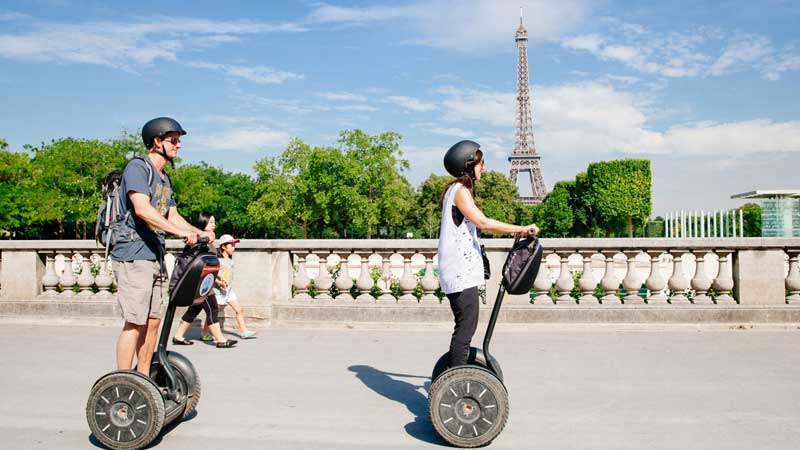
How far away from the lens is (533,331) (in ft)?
26.9

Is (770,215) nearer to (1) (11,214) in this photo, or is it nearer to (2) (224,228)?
(1) (11,214)

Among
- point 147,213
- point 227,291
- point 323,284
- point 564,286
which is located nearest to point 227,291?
point 227,291

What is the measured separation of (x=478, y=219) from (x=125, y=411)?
2.44m

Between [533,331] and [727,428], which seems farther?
Result: [533,331]

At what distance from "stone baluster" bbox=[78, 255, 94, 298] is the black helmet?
22.9 feet

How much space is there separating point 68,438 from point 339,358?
113 inches

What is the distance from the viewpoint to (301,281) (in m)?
8.92

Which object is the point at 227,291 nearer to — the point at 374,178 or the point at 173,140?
the point at 173,140

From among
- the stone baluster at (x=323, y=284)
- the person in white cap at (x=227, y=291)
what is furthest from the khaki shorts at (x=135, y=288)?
the stone baluster at (x=323, y=284)

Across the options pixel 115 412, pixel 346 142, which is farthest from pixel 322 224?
pixel 115 412

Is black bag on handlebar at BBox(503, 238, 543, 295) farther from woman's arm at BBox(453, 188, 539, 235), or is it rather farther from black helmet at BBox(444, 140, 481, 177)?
black helmet at BBox(444, 140, 481, 177)

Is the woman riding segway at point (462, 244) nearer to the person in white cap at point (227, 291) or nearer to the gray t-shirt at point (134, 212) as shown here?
the gray t-shirt at point (134, 212)

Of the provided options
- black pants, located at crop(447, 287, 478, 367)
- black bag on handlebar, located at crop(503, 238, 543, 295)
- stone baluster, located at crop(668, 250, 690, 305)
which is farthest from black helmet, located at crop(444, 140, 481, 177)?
stone baluster, located at crop(668, 250, 690, 305)

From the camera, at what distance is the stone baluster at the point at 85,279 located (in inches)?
368
